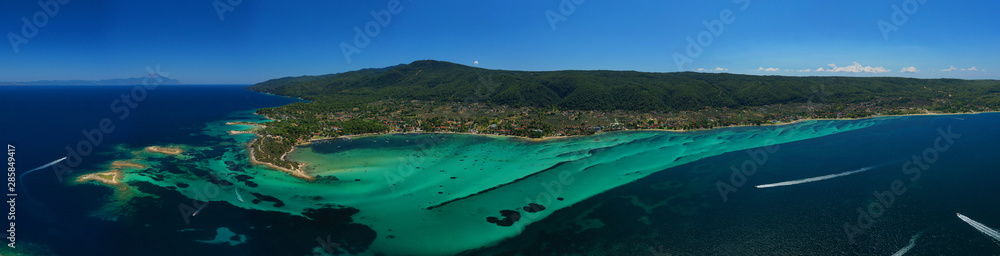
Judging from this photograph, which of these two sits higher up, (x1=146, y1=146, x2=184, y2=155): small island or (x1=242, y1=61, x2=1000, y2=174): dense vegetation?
(x1=242, y1=61, x2=1000, y2=174): dense vegetation

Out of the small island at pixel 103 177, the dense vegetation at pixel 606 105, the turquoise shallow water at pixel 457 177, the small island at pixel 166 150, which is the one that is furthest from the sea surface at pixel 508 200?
the dense vegetation at pixel 606 105

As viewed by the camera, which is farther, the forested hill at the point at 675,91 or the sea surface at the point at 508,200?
the forested hill at the point at 675,91

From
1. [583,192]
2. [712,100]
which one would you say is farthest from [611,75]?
[583,192]

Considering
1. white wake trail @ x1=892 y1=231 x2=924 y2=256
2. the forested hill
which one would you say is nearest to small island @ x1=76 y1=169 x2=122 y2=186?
white wake trail @ x1=892 y1=231 x2=924 y2=256

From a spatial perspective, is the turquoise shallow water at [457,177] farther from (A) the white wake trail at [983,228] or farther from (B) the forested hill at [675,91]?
(B) the forested hill at [675,91]

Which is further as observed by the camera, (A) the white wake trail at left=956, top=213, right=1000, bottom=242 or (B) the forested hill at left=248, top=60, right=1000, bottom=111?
(B) the forested hill at left=248, top=60, right=1000, bottom=111

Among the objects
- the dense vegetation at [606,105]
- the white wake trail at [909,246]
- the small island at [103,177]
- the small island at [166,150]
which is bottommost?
the white wake trail at [909,246]

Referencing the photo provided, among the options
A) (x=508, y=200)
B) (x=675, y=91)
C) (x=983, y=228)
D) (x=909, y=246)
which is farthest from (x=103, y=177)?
(x=675, y=91)

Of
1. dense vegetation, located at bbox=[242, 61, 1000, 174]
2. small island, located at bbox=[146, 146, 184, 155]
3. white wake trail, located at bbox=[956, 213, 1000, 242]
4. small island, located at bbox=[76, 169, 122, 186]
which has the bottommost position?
white wake trail, located at bbox=[956, 213, 1000, 242]

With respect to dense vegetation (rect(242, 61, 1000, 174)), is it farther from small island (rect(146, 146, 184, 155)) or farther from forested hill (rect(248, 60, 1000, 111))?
small island (rect(146, 146, 184, 155))

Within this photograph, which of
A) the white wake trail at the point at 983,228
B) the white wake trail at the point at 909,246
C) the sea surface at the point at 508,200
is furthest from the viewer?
the white wake trail at the point at 983,228
